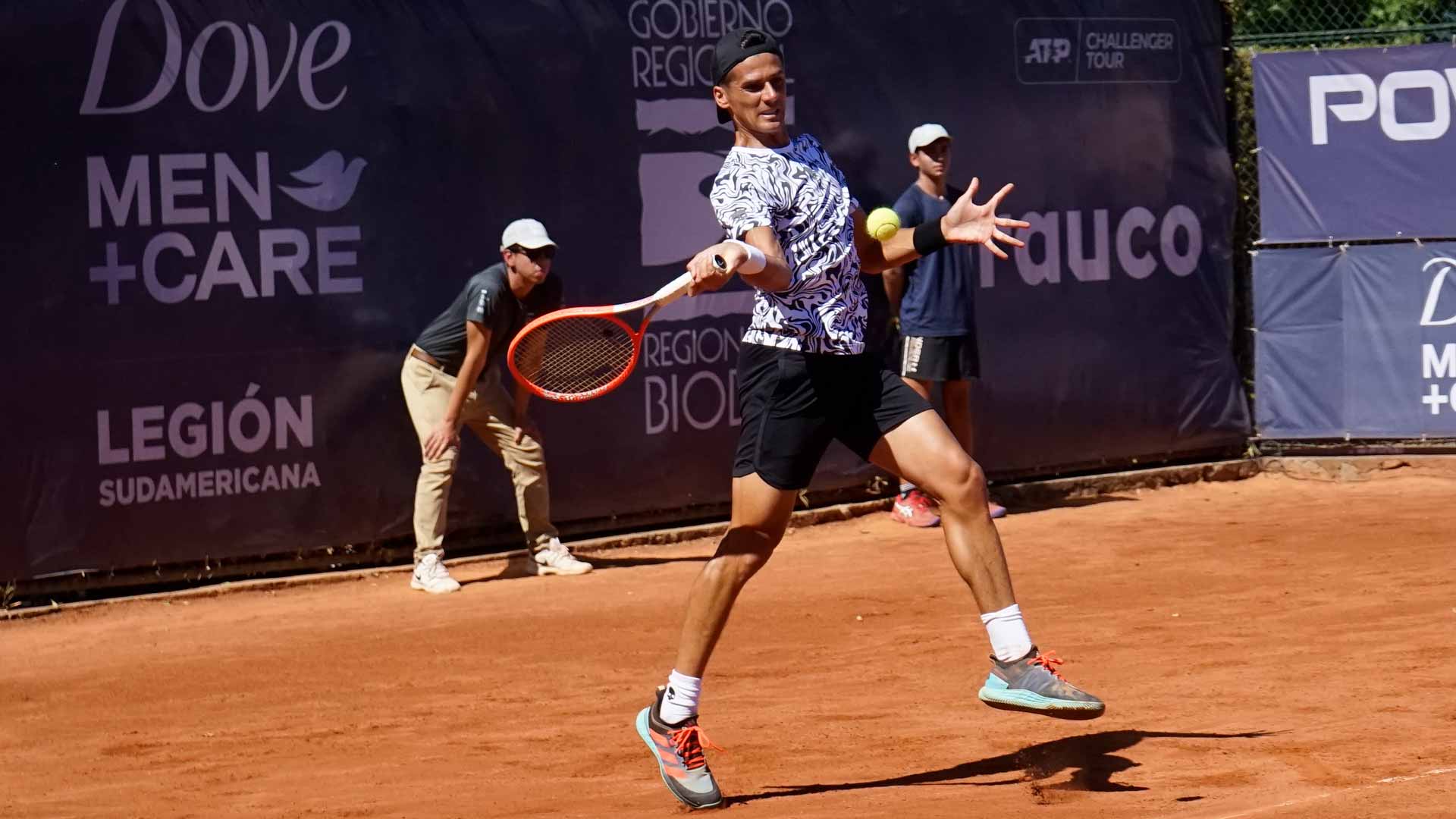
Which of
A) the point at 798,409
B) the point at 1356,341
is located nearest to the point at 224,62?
the point at 798,409

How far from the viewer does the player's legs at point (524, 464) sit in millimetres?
8898

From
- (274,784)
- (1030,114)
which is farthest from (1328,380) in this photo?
(274,784)

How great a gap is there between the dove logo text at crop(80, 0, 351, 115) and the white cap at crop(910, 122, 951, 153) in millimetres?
2915

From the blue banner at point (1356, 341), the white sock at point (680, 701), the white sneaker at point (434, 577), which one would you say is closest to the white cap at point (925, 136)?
the blue banner at point (1356, 341)

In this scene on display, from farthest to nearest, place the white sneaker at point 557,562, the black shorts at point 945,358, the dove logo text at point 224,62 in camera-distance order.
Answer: the black shorts at point 945,358 < the white sneaker at point 557,562 < the dove logo text at point 224,62

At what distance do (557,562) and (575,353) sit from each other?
325cm

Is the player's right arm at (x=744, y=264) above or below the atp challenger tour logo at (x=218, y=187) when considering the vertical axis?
below

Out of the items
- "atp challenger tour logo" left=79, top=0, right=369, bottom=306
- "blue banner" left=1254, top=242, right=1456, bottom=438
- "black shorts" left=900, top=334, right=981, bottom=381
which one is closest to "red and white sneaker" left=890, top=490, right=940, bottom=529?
"black shorts" left=900, top=334, right=981, bottom=381

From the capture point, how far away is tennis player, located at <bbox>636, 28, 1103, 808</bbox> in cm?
500

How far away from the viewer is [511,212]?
30.5 ft

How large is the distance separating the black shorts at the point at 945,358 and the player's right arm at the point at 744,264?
4.87 meters

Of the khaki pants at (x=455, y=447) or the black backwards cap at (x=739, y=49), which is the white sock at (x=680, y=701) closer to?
the black backwards cap at (x=739, y=49)

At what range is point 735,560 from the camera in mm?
5113

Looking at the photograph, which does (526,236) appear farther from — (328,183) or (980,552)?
(980,552)
